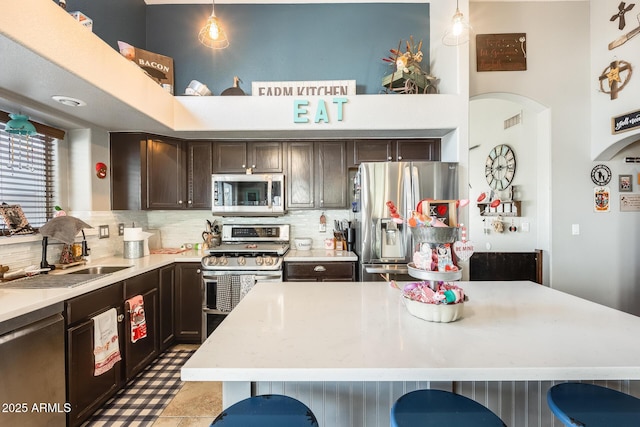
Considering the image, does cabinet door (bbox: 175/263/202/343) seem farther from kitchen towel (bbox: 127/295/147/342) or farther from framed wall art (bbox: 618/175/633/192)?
framed wall art (bbox: 618/175/633/192)

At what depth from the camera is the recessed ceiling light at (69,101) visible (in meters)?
2.10

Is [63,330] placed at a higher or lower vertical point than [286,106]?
lower

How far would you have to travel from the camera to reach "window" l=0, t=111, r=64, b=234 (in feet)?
7.11

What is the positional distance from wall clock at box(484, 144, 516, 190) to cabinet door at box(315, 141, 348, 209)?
277cm

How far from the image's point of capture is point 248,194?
3172 millimetres

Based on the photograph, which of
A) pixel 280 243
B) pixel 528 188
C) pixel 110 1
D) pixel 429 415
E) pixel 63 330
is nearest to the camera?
pixel 429 415

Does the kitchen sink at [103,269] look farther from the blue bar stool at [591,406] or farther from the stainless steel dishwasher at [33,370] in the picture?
the blue bar stool at [591,406]

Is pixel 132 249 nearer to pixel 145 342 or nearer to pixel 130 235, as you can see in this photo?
pixel 130 235

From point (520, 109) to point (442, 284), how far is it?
13.4 feet

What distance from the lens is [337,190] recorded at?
3.24 meters

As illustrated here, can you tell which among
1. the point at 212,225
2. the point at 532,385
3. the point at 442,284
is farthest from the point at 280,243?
the point at 532,385

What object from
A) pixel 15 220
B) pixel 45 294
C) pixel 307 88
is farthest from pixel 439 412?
pixel 307 88

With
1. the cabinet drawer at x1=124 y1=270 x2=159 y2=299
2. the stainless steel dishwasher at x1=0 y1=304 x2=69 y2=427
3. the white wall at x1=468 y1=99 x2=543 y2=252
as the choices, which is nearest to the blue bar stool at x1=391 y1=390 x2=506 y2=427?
the stainless steel dishwasher at x1=0 y1=304 x2=69 y2=427

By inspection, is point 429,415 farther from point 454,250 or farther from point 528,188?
point 528,188
